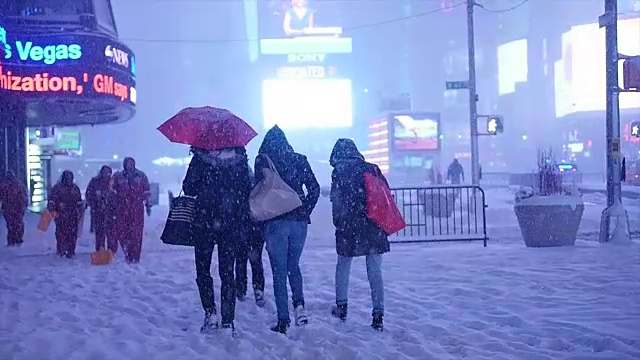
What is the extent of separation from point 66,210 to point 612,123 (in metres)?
10.7

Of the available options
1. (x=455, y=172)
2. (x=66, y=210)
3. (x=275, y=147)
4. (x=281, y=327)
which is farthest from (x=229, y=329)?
(x=455, y=172)

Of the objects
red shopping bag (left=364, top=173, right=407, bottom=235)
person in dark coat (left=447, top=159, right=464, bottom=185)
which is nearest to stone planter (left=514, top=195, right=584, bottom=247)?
red shopping bag (left=364, top=173, right=407, bottom=235)

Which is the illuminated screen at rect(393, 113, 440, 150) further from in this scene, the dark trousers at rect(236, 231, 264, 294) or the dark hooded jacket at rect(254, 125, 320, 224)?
the dark hooded jacket at rect(254, 125, 320, 224)

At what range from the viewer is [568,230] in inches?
504

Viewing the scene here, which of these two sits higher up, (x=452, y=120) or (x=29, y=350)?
(x=452, y=120)

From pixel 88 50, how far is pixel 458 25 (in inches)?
4523

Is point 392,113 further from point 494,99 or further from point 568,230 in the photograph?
point 494,99

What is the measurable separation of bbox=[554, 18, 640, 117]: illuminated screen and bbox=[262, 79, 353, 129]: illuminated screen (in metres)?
26.8

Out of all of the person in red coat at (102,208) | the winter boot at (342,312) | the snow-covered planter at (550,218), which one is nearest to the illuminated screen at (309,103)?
the person in red coat at (102,208)

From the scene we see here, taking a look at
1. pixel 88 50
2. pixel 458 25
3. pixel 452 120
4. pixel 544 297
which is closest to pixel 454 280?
pixel 544 297

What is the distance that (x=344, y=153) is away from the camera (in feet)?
22.2

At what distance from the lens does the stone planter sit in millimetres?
12656

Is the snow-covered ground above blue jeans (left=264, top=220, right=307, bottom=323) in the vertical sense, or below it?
below

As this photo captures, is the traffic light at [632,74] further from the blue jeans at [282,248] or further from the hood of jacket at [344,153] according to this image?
the blue jeans at [282,248]
